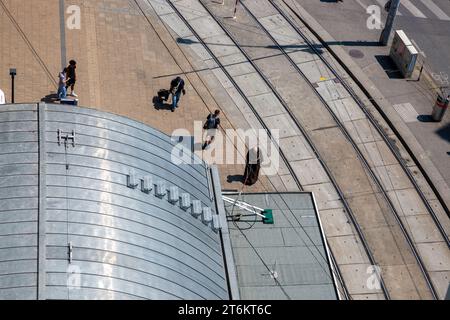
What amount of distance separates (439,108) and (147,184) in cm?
2009

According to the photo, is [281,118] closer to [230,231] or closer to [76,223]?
[230,231]

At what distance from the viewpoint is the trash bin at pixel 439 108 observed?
40400mm

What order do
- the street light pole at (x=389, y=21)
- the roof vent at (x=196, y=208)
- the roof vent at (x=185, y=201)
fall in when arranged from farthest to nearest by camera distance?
the street light pole at (x=389, y=21) → the roof vent at (x=196, y=208) → the roof vent at (x=185, y=201)

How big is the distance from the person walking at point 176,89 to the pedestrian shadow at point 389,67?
38.5 feet

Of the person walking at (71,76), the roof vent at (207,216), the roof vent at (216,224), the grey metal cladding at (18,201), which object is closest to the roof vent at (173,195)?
the roof vent at (207,216)

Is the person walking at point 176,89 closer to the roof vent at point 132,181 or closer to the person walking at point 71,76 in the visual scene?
the person walking at point 71,76

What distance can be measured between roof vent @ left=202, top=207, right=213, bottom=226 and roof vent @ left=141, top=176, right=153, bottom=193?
7.42ft

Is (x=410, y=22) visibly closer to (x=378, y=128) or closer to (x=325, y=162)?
(x=378, y=128)

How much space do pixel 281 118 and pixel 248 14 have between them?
902 cm

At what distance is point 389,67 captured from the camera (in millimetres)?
44594

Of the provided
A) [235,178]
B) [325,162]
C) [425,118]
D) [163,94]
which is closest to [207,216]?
[235,178]

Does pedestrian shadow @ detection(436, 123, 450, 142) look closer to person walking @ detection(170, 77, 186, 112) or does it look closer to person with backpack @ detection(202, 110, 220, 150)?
person with backpack @ detection(202, 110, 220, 150)

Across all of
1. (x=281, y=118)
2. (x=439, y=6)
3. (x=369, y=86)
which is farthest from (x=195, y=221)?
(x=439, y=6)

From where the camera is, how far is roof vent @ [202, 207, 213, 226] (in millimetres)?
27125
